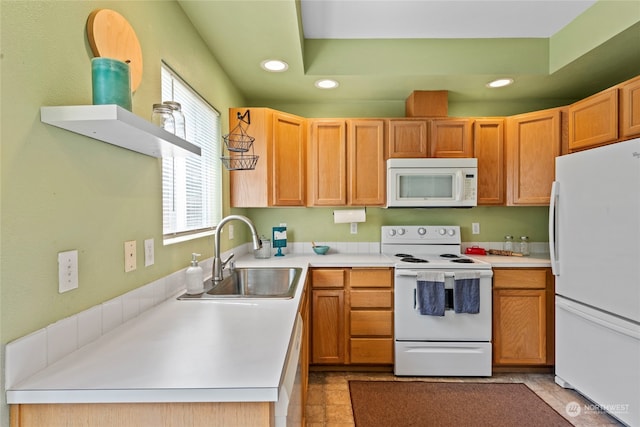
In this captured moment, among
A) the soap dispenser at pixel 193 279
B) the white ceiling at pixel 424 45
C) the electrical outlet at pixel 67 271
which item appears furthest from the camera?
the white ceiling at pixel 424 45

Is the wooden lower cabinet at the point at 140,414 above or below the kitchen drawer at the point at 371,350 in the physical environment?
above

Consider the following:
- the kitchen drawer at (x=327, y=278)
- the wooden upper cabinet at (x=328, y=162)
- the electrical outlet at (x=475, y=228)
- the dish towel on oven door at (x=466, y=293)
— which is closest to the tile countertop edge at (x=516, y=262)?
the dish towel on oven door at (x=466, y=293)

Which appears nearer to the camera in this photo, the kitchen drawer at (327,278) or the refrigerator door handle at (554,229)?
the refrigerator door handle at (554,229)

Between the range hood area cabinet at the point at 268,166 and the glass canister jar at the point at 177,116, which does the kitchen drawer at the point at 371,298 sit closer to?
the range hood area cabinet at the point at 268,166

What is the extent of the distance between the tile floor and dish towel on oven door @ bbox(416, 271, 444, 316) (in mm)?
545

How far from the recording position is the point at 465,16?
2.13 metres

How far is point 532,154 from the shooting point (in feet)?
8.82

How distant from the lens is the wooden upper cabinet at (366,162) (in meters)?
2.81

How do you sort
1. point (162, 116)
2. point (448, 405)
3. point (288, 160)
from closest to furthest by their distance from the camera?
point (162, 116), point (448, 405), point (288, 160)

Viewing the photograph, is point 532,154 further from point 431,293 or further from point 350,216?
point 350,216

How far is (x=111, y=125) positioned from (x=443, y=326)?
2446 millimetres

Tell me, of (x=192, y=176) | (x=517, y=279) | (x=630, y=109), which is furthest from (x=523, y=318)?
(x=192, y=176)

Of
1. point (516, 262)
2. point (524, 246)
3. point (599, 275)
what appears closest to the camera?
point (599, 275)

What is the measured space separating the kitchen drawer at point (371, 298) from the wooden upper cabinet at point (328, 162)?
2.63 feet
